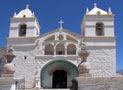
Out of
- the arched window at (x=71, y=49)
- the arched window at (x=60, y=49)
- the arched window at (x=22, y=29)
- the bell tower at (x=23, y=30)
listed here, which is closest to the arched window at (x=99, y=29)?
the arched window at (x=71, y=49)

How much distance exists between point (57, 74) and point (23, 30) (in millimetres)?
6048

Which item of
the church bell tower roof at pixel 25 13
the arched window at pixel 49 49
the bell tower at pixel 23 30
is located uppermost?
the church bell tower roof at pixel 25 13

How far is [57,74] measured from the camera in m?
31.3

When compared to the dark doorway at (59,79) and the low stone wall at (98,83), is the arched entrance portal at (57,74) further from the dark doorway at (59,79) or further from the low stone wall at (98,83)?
the low stone wall at (98,83)

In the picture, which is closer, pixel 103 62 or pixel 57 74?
pixel 103 62

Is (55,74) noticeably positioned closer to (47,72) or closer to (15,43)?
(47,72)

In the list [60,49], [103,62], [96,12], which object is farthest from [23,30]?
[103,62]

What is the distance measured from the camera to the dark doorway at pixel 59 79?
A: 99.8 feet

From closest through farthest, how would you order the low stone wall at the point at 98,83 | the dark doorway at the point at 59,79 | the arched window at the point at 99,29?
the low stone wall at the point at 98,83 < the dark doorway at the point at 59,79 < the arched window at the point at 99,29

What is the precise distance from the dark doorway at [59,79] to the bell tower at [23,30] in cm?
386

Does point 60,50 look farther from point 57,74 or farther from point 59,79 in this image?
point 59,79

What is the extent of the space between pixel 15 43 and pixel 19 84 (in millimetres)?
20469

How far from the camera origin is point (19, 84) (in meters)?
11.5

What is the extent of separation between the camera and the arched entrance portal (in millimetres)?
29844
